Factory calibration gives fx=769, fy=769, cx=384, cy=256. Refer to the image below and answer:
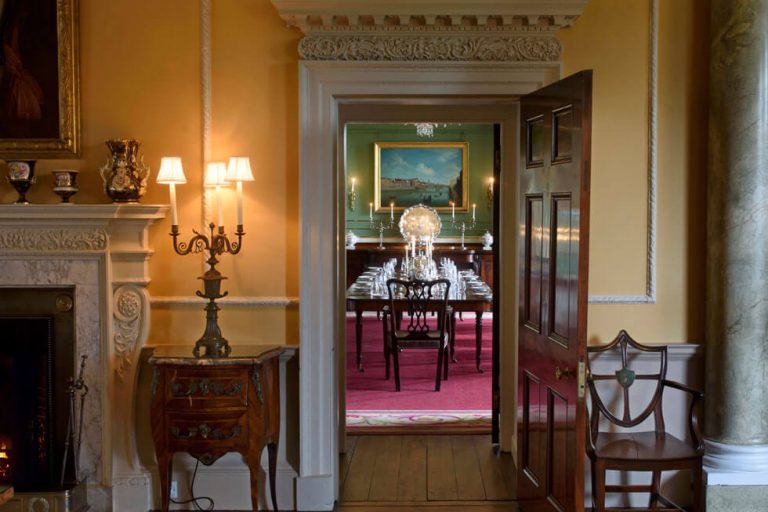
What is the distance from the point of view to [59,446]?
4.17 m

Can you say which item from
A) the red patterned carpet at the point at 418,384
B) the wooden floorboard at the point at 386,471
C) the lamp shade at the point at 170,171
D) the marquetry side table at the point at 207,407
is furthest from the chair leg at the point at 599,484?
the red patterned carpet at the point at 418,384

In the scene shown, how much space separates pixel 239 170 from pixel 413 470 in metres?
2.31

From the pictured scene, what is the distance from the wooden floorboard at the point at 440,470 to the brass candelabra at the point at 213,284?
62.2 inches

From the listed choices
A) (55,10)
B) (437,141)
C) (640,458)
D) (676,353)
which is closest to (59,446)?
(55,10)

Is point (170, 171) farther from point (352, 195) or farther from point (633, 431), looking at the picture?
point (352, 195)

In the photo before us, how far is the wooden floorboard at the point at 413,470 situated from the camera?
15.0 feet

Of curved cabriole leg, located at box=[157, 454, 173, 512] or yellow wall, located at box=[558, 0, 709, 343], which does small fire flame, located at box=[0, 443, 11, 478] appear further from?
yellow wall, located at box=[558, 0, 709, 343]

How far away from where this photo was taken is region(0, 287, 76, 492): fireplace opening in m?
4.16

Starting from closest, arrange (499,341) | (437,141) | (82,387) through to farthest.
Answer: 1. (82,387)
2. (499,341)
3. (437,141)

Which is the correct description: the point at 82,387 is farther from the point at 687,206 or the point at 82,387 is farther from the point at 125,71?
the point at 687,206

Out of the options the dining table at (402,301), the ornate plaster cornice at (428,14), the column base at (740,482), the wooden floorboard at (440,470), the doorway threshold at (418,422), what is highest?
the ornate plaster cornice at (428,14)

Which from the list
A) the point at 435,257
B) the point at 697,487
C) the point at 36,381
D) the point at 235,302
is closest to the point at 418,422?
the point at 235,302

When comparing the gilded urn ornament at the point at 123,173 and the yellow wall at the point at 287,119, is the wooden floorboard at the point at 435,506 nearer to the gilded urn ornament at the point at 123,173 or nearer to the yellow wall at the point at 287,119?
the yellow wall at the point at 287,119

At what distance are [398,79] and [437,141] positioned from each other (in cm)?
927
